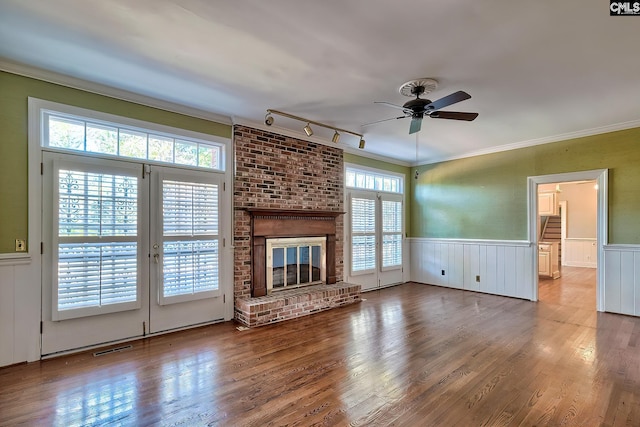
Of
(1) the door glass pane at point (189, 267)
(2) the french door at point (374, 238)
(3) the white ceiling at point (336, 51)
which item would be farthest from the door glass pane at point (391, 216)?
(1) the door glass pane at point (189, 267)

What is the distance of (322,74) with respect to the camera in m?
3.07

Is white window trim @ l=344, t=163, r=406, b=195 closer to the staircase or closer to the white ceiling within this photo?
the white ceiling

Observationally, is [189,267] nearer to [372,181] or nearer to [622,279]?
[372,181]

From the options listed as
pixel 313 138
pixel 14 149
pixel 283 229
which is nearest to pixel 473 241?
pixel 313 138

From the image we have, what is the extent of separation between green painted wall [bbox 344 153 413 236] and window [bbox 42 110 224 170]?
2.64 m

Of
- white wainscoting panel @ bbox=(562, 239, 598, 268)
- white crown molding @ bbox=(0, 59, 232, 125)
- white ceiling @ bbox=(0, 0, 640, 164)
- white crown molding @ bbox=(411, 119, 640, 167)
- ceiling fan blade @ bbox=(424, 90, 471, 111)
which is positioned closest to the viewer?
white ceiling @ bbox=(0, 0, 640, 164)

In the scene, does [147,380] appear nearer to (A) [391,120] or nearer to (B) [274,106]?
(B) [274,106]

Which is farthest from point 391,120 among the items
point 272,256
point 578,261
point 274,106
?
point 578,261

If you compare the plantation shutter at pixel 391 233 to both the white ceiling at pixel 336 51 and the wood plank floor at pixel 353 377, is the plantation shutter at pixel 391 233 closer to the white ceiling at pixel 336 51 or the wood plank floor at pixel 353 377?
the wood plank floor at pixel 353 377

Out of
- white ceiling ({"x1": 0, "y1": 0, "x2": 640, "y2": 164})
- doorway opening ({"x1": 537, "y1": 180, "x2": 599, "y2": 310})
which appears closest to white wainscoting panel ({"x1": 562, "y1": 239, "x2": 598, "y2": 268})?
doorway opening ({"x1": 537, "y1": 180, "x2": 599, "y2": 310})

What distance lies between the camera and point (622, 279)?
455cm

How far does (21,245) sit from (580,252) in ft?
41.9

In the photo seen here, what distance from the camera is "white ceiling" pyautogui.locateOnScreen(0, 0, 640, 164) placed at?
2.16 meters

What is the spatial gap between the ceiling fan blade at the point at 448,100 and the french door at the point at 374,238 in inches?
112
